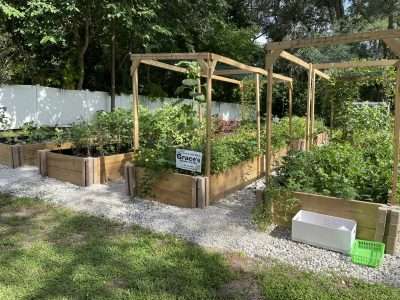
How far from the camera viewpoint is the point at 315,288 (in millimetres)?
2357

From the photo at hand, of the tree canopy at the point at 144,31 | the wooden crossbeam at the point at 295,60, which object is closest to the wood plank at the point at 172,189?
the wooden crossbeam at the point at 295,60

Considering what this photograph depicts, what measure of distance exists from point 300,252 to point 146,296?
1.39 m

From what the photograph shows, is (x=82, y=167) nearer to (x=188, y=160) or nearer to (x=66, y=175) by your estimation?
(x=66, y=175)

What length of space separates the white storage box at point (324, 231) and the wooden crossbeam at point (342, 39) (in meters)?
1.61

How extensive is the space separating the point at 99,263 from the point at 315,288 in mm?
1576

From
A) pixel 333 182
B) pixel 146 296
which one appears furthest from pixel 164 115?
pixel 146 296

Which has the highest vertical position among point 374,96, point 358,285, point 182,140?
point 374,96

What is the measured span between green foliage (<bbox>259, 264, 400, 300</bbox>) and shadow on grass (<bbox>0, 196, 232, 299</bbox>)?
1.08ft

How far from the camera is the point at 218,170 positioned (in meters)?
4.31

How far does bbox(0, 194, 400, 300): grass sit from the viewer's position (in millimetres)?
2266

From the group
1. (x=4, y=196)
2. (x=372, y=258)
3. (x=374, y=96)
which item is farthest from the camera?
(x=374, y=96)

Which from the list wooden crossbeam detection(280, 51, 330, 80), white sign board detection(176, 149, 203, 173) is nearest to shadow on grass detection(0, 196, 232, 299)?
white sign board detection(176, 149, 203, 173)

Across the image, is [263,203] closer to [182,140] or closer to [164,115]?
[182,140]

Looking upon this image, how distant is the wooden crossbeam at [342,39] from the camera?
2.91 m
